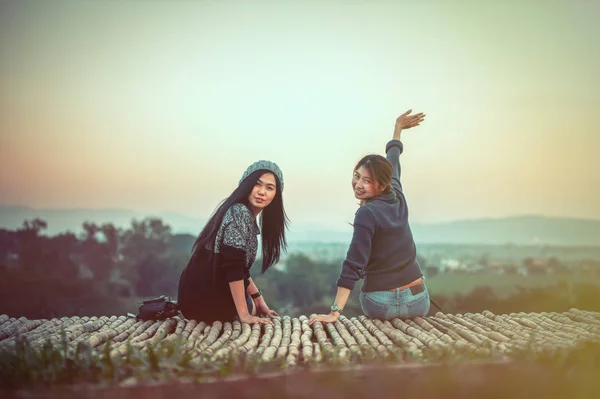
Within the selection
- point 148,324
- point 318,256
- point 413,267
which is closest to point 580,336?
point 413,267

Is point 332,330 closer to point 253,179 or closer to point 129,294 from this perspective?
point 253,179

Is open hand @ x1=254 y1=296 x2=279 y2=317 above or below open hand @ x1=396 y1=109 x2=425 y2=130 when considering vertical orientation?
below

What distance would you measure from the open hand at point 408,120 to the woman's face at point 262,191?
1.28m

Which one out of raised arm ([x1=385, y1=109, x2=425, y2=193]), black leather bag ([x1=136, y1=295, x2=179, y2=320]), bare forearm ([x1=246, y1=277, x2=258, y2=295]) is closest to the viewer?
black leather bag ([x1=136, y1=295, x2=179, y2=320])

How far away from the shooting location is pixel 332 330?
4.63m

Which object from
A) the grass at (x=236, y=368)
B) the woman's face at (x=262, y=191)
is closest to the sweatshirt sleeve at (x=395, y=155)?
the woman's face at (x=262, y=191)

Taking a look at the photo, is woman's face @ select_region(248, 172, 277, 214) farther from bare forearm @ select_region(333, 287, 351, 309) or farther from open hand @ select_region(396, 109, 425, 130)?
open hand @ select_region(396, 109, 425, 130)

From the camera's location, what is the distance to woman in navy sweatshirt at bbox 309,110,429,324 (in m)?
4.76

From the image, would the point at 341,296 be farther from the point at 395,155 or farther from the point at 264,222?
the point at 395,155

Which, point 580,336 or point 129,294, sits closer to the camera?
point 580,336

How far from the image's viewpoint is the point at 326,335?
180 inches

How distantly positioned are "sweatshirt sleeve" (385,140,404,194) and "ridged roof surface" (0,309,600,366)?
3.61 feet

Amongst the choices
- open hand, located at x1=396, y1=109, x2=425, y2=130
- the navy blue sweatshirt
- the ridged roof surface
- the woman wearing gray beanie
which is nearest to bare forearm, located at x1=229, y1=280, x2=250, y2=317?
the woman wearing gray beanie

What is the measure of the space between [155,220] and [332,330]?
20.1ft
